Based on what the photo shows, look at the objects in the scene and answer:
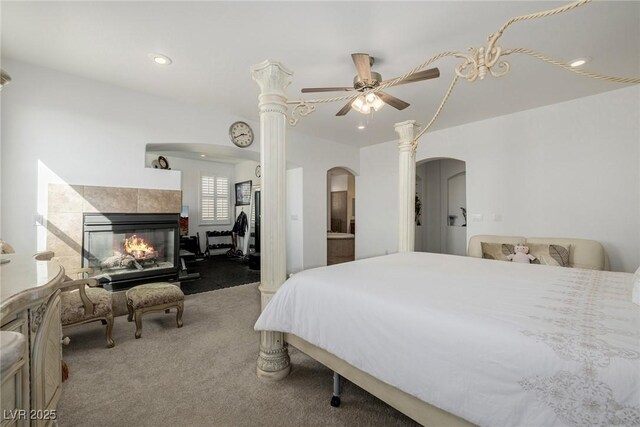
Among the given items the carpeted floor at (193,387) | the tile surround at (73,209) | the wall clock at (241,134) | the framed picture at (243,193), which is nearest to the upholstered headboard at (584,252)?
the carpeted floor at (193,387)

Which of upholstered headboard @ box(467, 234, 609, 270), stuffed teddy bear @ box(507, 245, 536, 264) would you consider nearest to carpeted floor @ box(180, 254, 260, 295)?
stuffed teddy bear @ box(507, 245, 536, 264)

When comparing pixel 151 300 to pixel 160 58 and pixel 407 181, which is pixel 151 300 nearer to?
pixel 160 58

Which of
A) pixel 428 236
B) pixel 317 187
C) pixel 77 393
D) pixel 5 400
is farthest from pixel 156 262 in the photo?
pixel 428 236

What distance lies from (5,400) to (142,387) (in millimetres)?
1452

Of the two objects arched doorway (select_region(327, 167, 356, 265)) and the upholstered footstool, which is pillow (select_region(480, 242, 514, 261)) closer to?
the upholstered footstool

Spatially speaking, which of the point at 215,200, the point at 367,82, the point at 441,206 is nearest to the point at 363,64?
the point at 367,82

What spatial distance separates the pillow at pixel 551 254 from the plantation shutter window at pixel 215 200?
23.4 feet

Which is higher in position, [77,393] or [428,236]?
[428,236]

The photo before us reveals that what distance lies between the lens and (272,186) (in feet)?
6.90

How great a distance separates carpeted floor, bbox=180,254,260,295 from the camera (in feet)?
14.9

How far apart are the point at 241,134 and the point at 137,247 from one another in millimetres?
2278

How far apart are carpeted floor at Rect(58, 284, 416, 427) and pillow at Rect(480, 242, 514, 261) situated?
3073 mm

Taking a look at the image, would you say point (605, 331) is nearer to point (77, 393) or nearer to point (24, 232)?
point (77, 393)

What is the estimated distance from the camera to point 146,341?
2658mm
